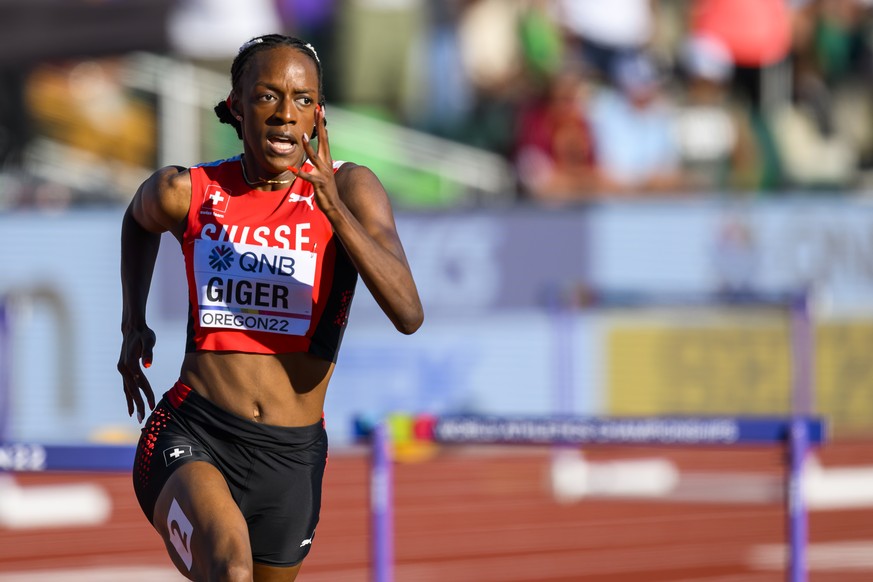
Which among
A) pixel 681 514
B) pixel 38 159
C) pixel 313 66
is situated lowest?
pixel 681 514

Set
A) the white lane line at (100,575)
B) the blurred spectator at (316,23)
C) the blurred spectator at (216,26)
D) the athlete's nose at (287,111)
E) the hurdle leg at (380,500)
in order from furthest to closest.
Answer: the blurred spectator at (316,23) < the blurred spectator at (216,26) < the white lane line at (100,575) < the hurdle leg at (380,500) < the athlete's nose at (287,111)

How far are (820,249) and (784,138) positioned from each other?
9.49 ft

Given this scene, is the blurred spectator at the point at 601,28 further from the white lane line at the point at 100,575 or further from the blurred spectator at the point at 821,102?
the white lane line at the point at 100,575

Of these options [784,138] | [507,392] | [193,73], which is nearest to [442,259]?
[507,392]

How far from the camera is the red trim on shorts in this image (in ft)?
13.1

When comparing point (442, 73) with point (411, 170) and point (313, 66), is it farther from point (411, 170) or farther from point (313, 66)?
point (313, 66)

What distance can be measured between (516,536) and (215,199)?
571 centimetres

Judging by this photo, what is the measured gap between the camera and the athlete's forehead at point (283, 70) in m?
3.72

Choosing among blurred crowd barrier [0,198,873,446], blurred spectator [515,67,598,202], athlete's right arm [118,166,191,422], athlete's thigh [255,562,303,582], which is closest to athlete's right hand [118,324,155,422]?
athlete's right arm [118,166,191,422]

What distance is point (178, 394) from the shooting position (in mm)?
4008

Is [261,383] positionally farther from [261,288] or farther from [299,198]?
[299,198]

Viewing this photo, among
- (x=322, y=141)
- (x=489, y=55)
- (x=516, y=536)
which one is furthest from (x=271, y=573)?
(x=489, y=55)

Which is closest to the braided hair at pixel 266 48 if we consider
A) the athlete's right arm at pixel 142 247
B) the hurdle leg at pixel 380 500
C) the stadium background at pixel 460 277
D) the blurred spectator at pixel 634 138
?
the athlete's right arm at pixel 142 247

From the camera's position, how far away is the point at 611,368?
11781 mm
